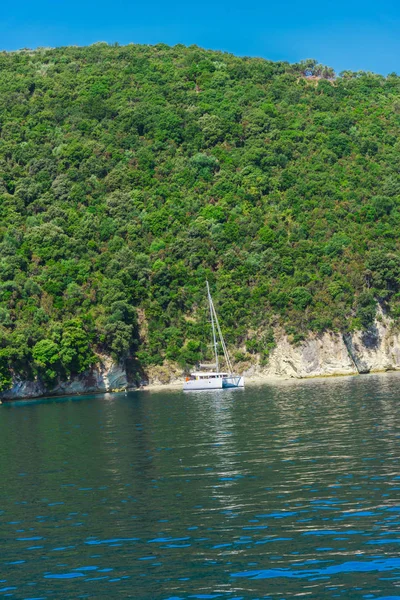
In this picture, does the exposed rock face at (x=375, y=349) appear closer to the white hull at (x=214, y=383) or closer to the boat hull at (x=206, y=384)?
the white hull at (x=214, y=383)

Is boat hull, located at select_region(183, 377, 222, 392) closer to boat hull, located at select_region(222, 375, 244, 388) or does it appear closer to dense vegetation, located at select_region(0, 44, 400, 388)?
boat hull, located at select_region(222, 375, 244, 388)

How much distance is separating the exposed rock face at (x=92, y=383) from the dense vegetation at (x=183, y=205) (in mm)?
2055

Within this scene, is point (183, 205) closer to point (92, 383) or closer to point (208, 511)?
point (92, 383)

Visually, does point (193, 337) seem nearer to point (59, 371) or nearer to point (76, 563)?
point (59, 371)

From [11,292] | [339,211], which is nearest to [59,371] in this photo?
[11,292]

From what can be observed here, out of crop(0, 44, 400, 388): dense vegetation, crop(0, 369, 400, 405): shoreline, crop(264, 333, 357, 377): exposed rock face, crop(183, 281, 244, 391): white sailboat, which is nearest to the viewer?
crop(183, 281, 244, 391): white sailboat

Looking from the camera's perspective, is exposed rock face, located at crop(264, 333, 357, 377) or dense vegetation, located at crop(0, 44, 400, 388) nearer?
exposed rock face, located at crop(264, 333, 357, 377)

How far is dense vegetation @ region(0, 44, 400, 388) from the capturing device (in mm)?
116062

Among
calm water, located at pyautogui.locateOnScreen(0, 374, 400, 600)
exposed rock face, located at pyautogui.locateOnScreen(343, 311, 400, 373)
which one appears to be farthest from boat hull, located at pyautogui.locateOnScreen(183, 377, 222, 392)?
calm water, located at pyautogui.locateOnScreen(0, 374, 400, 600)

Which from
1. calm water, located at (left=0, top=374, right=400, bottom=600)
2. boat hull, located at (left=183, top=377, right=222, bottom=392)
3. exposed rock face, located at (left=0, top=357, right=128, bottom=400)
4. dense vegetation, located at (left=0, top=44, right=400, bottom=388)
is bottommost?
calm water, located at (left=0, top=374, right=400, bottom=600)

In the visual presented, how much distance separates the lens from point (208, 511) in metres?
26.8

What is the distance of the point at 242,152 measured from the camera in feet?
520

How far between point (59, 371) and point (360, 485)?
272 feet

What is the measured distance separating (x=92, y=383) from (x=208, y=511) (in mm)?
84985
